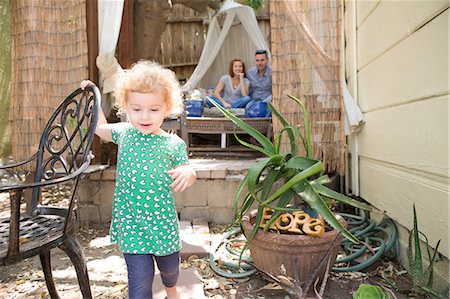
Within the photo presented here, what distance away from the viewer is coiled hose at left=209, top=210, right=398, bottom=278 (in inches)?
76.4

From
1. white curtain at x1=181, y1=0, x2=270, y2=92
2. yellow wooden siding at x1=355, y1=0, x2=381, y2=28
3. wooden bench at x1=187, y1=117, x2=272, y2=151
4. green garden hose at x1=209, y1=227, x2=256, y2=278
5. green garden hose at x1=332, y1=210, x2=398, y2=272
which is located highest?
white curtain at x1=181, y1=0, x2=270, y2=92

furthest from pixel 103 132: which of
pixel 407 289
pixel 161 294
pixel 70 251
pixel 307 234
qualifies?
pixel 407 289

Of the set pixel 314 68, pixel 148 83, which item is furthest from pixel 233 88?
pixel 148 83

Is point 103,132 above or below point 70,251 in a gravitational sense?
above

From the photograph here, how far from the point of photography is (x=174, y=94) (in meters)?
1.42

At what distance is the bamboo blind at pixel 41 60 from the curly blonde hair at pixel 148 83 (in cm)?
184

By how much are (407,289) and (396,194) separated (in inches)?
21.7

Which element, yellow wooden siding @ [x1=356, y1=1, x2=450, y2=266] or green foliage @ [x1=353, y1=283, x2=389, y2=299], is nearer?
green foliage @ [x1=353, y1=283, x2=389, y2=299]

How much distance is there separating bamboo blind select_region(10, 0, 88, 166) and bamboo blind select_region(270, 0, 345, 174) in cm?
164

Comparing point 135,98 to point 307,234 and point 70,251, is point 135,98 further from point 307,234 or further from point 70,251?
point 307,234

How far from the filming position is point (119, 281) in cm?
196

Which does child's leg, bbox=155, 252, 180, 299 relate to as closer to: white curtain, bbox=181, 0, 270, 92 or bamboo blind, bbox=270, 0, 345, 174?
bamboo blind, bbox=270, 0, 345, 174

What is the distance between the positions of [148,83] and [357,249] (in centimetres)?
159

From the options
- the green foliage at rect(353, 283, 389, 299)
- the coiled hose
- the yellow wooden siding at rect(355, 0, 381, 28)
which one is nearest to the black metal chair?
the coiled hose
